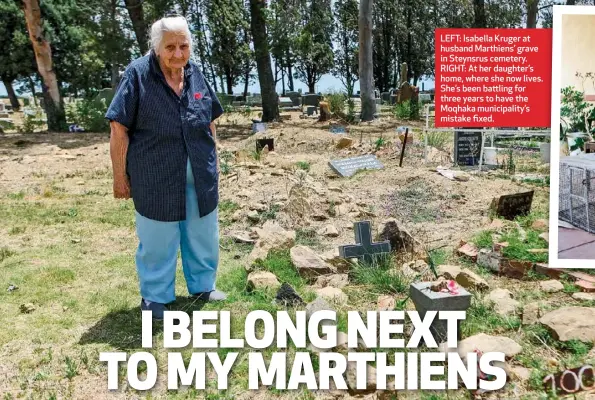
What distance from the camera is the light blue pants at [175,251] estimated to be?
12.0ft

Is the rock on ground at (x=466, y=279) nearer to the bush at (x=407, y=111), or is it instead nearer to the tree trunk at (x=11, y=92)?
the bush at (x=407, y=111)

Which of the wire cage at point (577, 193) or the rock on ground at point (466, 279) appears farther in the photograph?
the rock on ground at point (466, 279)

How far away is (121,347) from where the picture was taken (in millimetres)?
3430

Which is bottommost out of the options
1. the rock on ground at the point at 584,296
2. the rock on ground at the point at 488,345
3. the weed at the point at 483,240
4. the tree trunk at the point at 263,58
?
the rock on ground at the point at 584,296

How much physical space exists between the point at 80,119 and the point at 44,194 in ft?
31.3

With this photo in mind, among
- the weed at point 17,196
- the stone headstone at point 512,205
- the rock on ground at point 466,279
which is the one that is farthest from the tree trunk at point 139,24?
the rock on ground at point 466,279

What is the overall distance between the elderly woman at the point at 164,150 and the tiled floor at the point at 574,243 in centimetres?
209

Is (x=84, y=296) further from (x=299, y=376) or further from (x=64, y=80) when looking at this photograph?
(x=64, y=80)

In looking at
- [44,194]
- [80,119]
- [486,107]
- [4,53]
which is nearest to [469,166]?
[486,107]

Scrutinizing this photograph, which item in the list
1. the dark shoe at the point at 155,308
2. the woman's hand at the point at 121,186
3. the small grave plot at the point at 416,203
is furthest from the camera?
the small grave plot at the point at 416,203

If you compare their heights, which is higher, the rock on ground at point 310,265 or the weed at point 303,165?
the weed at point 303,165

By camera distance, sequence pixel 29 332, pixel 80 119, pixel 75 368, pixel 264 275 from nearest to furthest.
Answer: pixel 75 368, pixel 29 332, pixel 264 275, pixel 80 119

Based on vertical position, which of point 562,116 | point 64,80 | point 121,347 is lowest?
point 121,347

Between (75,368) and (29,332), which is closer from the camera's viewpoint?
(75,368)
